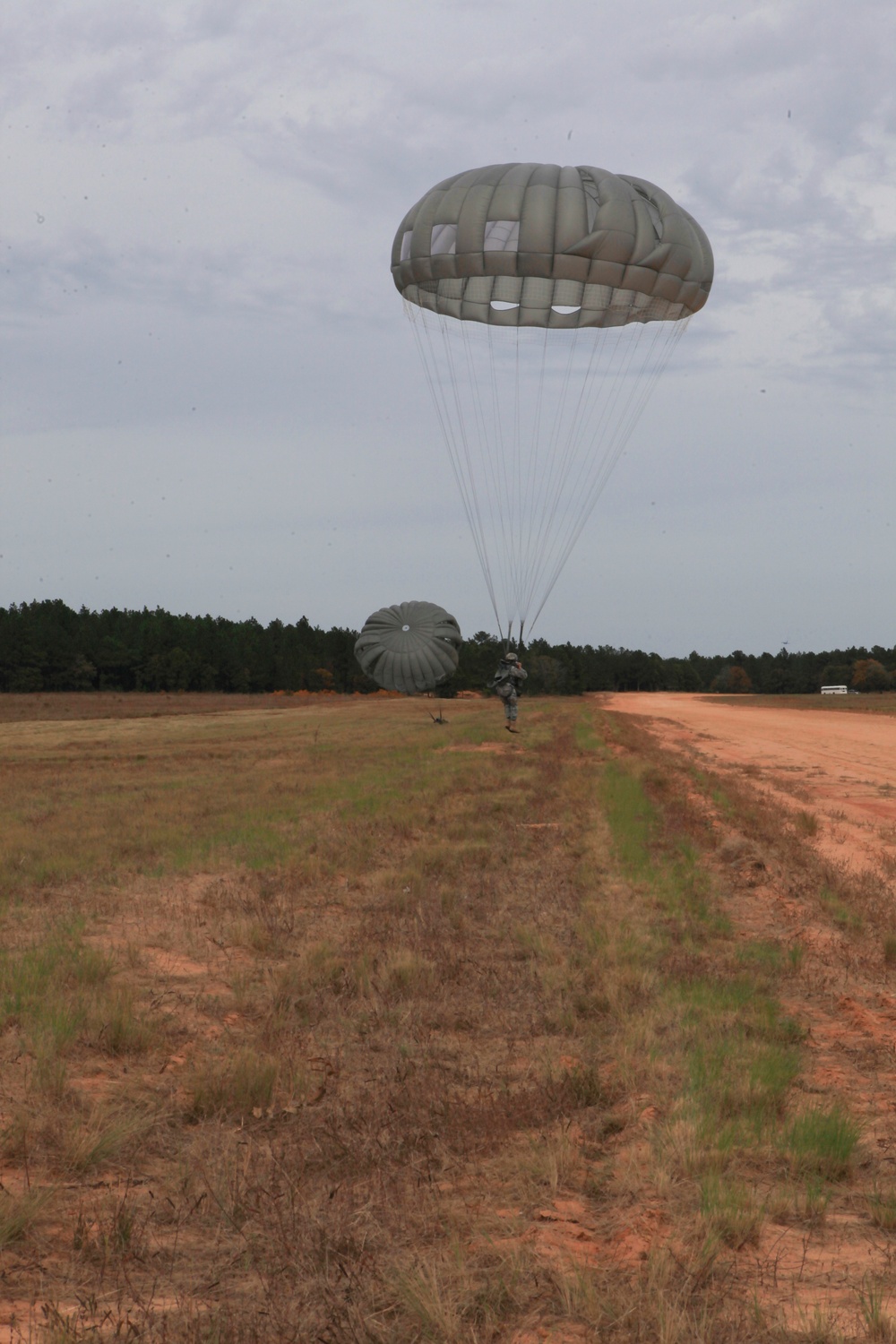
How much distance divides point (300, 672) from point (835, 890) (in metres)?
108

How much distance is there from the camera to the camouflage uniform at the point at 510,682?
30219mm

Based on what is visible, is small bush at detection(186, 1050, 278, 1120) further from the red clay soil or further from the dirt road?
the dirt road

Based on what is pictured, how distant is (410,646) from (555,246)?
32403 millimetres

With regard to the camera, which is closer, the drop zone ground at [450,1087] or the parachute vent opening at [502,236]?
the drop zone ground at [450,1087]

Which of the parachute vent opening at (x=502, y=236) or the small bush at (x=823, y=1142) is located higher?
the parachute vent opening at (x=502, y=236)

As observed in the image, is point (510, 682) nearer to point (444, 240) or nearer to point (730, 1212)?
point (444, 240)

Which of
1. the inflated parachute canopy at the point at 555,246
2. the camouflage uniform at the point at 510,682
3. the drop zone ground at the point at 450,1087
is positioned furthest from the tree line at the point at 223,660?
the drop zone ground at the point at 450,1087

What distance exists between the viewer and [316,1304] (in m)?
3.62

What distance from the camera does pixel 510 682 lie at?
102 ft

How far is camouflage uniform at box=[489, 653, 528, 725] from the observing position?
30.2m

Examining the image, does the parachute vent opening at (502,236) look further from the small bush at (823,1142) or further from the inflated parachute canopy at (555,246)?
the small bush at (823,1142)

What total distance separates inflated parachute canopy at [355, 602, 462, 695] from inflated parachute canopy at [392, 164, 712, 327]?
29694mm

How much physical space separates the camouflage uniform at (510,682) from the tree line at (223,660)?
56407mm

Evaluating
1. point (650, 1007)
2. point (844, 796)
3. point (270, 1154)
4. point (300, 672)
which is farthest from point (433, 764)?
point (300, 672)
